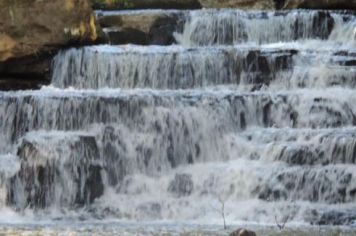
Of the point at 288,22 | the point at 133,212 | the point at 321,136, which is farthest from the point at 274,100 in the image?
the point at 288,22

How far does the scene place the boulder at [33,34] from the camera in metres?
13.3

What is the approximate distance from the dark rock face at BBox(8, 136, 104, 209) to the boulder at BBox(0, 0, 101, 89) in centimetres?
325

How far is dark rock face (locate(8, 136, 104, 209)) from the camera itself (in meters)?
9.96

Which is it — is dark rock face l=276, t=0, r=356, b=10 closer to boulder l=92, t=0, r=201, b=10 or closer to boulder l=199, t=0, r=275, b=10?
boulder l=199, t=0, r=275, b=10

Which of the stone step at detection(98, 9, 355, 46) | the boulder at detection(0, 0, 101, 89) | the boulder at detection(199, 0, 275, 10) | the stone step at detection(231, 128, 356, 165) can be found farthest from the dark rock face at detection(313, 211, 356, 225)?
the boulder at detection(199, 0, 275, 10)

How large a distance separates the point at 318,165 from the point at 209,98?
2031 mm

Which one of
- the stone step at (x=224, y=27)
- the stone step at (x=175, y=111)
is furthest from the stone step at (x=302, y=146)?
the stone step at (x=224, y=27)

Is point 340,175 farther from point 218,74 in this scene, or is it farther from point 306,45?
point 306,45

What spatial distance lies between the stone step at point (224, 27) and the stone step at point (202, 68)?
190 cm

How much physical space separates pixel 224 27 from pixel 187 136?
5.02 metres

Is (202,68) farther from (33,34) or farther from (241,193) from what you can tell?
(241,193)

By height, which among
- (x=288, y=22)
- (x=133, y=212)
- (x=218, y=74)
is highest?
(x=288, y=22)

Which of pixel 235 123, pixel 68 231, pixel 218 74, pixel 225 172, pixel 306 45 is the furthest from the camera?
pixel 306 45

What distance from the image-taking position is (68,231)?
289 inches
